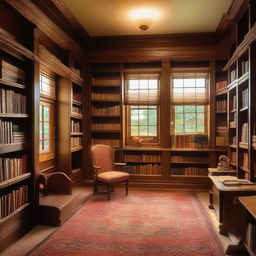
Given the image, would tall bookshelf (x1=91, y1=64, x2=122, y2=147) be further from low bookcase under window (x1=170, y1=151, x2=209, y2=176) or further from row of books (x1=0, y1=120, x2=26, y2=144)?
row of books (x1=0, y1=120, x2=26, y2=144)

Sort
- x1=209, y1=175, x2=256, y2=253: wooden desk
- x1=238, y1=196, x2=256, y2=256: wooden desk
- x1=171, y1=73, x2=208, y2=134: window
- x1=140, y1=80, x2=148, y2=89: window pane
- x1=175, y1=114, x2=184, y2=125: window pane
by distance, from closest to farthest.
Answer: x1=238, y1=196, x2=256, y2=256: wooden desk → x1=209, y1=175, x2=256, y2=253: wooden desk → x1=171, y1=73, x2=208, y2=134: window → x1=175, y1=114, x2=184, y2=125: window pane → x1=140, y1=80, x2=148, y2=89: window pane

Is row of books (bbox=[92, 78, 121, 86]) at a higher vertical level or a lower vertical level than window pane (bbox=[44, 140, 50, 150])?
higher

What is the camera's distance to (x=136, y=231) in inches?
133

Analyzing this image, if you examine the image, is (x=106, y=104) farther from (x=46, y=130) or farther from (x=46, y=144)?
(x=46, y=144)

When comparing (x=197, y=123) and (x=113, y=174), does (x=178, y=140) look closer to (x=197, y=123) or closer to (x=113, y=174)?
(x=197, y=123)

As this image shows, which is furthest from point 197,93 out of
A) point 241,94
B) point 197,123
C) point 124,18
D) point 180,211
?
point 180,211

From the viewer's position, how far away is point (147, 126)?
6105mm

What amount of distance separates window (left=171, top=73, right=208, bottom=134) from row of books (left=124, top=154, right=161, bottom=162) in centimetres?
74

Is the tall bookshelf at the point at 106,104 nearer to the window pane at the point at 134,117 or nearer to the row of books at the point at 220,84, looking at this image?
the window pane at the point at 134,117

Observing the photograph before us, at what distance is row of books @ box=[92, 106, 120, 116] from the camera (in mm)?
5957

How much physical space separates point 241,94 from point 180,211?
2195 millimetres

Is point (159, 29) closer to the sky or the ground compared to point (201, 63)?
closer to the sky

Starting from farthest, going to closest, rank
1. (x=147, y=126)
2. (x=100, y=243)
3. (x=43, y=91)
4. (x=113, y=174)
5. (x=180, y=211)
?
(x=147, y=126) → (x=113, y=174) → (x=43, y=91) → (x=180, y=211) → (x=100, y=243)

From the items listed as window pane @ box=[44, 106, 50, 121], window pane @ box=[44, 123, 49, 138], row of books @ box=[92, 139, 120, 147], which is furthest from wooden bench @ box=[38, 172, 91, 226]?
row of books @ box=[92, 139, 120, 147]
